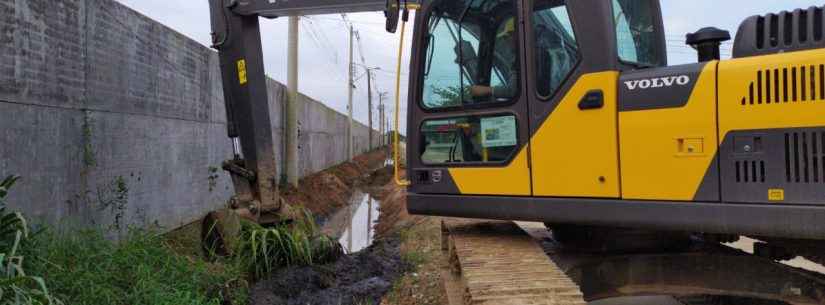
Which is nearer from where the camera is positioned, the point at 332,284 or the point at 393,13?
the point at 393,13

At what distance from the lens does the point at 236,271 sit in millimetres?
5797

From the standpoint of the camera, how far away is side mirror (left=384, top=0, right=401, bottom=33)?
4395mm

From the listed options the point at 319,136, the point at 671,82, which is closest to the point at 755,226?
the point at 671,82

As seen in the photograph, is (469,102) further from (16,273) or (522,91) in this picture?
(16,273)

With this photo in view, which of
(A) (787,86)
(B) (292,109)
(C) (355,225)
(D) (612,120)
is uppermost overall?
(B) (292,109)

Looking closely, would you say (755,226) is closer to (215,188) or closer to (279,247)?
(279,247)

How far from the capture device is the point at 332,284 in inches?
249

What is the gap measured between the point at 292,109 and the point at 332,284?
10.1m

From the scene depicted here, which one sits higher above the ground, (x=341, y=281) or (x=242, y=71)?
(x=242, y=71)

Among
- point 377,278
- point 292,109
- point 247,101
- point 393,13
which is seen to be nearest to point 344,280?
point 377,278

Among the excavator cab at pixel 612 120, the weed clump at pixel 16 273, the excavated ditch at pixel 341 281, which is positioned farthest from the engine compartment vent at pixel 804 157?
the excavated ditch at pixel 341 281

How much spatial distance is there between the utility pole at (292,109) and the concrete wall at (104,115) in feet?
16.6

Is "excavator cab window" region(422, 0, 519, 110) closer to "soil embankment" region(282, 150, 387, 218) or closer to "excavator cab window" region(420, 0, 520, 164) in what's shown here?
"excavator cab window" region(420, 0, 520, 164)

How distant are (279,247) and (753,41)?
4457 mm
